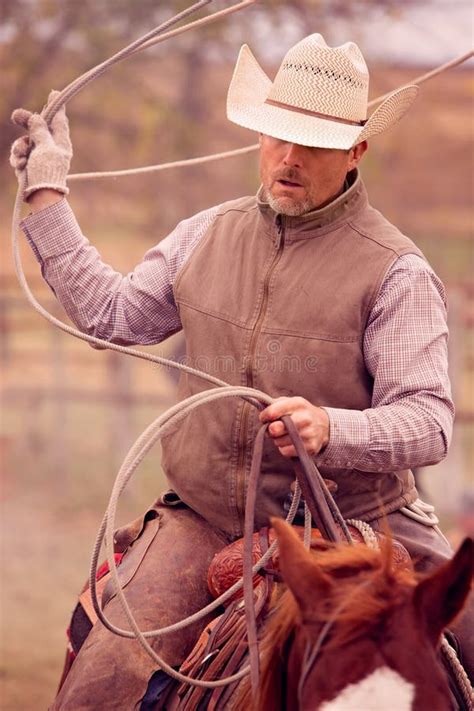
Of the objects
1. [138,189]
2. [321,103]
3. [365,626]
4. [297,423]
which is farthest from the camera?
[138,189]

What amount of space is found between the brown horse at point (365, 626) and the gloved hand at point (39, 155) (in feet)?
4.15

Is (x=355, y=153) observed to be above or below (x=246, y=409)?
above

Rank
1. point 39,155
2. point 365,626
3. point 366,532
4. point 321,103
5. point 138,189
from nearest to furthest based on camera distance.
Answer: point 365,626, point 366,532, point 321,103, point 39,155, point 138,189

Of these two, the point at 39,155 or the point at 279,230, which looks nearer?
the point at 279,230

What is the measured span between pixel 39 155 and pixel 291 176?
582 mm

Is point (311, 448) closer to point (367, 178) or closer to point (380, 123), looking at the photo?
point (380, 123)

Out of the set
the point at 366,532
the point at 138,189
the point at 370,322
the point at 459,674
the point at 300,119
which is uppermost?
the point at 300,119

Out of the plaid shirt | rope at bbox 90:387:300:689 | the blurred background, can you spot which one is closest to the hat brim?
the plaid shirt

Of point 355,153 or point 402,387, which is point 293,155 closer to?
point 355,153

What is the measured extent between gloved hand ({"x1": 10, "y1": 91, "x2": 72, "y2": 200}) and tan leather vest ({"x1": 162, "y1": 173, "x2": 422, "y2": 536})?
15.0 inches

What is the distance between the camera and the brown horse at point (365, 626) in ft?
5.36

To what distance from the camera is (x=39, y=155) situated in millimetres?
2740

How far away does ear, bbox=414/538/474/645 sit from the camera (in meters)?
1.71

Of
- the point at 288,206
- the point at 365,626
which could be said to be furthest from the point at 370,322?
the point at 365,626
